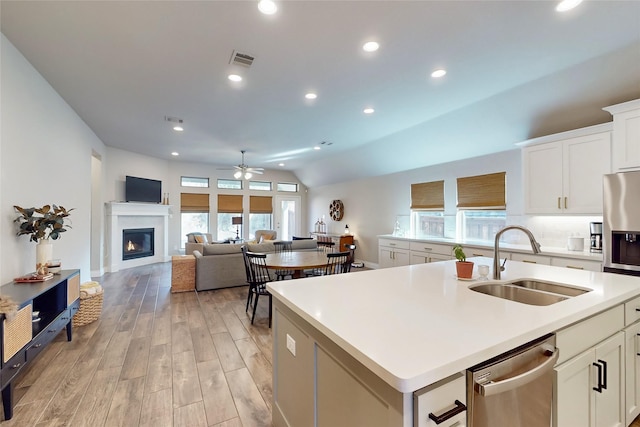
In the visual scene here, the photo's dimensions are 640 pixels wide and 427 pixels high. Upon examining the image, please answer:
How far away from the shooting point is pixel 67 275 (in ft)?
9.55

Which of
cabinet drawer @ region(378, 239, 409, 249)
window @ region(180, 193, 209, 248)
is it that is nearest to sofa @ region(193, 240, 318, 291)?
cabinet drawer @ region(378, 239, 409, 249)

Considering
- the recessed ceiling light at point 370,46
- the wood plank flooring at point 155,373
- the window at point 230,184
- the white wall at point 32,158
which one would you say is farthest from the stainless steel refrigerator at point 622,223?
the window at point 230,184

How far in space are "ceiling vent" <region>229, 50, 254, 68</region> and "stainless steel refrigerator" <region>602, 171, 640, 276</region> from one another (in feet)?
12.3

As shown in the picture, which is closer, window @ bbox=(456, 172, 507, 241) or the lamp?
window @ bbox=(456, 172, 507, 241)

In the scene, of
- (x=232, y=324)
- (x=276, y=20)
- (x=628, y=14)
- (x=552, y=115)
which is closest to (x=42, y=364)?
(x=232, y=324)

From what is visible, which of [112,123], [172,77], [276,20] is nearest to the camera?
[276,20]

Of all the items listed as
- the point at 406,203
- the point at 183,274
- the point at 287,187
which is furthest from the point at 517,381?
the point at 287,187

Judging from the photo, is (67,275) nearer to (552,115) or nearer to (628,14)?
(628,14)

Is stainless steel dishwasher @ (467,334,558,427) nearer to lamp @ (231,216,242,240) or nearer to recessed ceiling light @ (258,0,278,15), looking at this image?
recessed ceiling light @ (258,0,278,15)

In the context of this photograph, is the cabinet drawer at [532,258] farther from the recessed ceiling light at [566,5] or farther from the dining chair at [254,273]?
the dining chair at [254,273]

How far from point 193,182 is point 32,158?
19.1 feet

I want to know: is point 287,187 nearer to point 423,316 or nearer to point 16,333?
point 16,333

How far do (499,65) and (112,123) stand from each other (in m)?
5.83

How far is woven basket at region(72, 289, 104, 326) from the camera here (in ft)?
11.2
